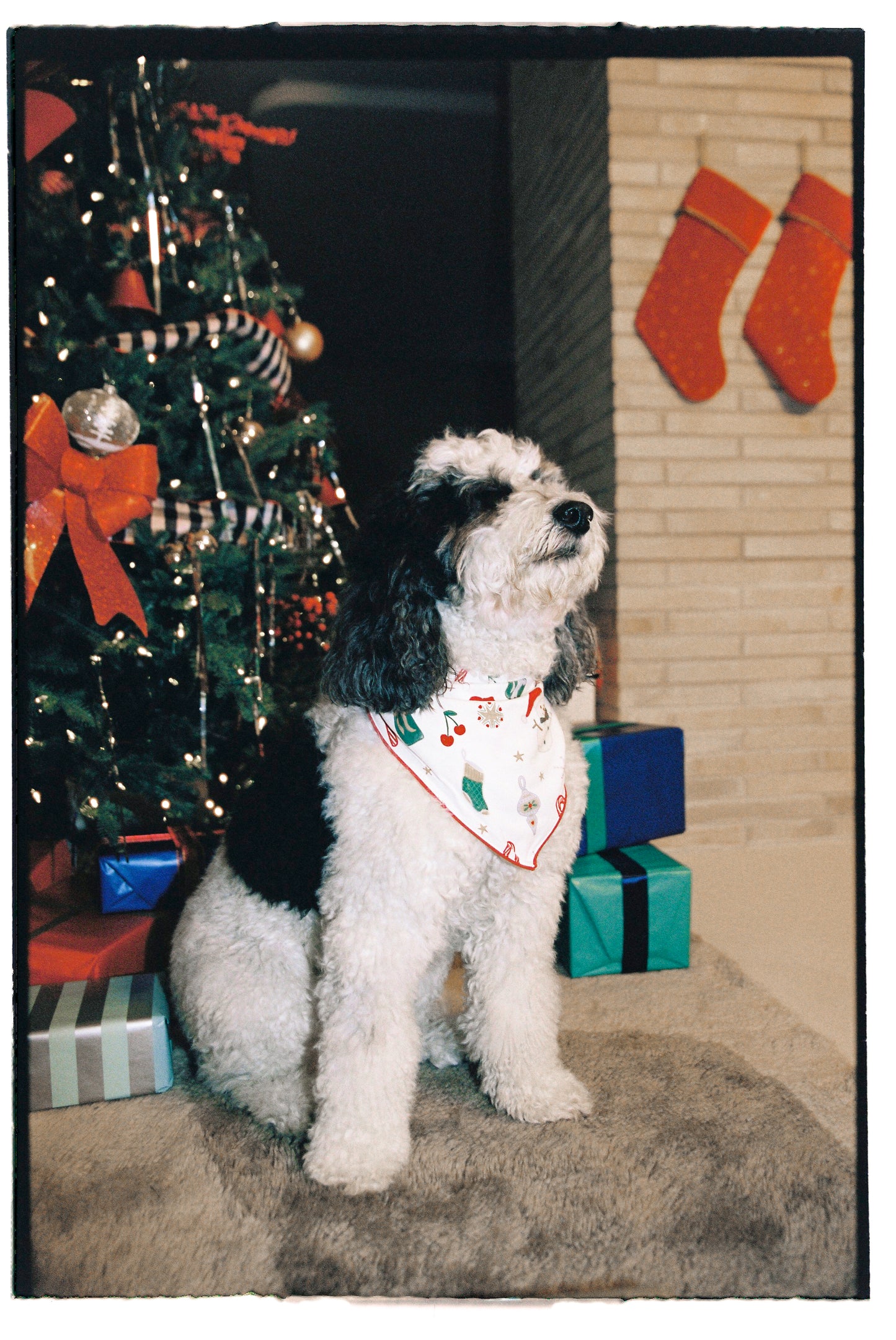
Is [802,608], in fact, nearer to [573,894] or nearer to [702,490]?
[702,490]

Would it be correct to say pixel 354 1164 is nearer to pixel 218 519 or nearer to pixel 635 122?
pixel 218 519

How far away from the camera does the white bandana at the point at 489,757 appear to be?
1.38 m

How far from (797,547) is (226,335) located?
231 centimetres

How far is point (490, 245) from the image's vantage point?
419 cm

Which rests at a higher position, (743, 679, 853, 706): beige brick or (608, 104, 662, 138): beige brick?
(608, 104, 662, 138): beige brick

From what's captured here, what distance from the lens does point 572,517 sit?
1.31m

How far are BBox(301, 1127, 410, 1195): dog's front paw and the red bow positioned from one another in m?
1.11

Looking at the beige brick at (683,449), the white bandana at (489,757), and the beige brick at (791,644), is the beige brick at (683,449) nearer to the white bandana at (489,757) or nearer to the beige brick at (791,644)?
the beige brick at (791,644)

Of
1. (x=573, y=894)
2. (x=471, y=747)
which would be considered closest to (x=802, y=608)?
(x=573, y=894)

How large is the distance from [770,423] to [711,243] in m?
0.72

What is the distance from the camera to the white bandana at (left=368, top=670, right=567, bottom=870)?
4.53 ft

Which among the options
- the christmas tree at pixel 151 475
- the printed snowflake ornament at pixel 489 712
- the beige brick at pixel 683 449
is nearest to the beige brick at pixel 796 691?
the beige brick at pixel 683 449

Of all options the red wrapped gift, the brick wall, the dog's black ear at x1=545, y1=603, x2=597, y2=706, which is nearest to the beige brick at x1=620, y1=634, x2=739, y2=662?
the brick wall

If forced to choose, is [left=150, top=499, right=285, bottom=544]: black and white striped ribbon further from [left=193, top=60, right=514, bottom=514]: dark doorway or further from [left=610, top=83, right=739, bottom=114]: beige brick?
[left=610, top=83, right=739, bottom=114]: beige brick
